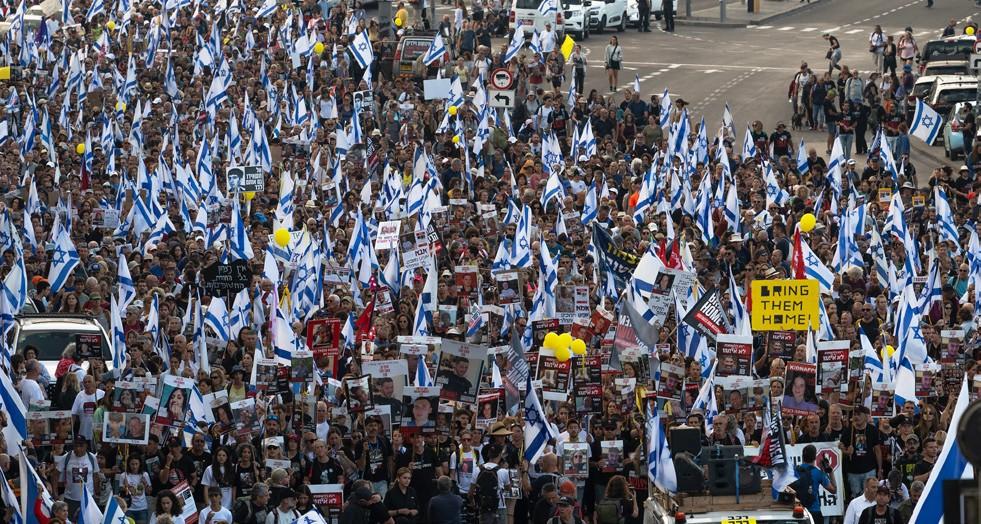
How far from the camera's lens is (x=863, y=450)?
61.8 ft

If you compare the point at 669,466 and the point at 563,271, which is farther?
the point at 563,271

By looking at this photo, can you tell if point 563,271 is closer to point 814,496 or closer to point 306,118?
point 814,496

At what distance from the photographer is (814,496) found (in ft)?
59.5

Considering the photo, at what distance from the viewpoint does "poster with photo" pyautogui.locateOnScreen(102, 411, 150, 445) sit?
733 inches

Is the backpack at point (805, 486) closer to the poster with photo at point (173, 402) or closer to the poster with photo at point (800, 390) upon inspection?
the poster with photo at point (800, 390)

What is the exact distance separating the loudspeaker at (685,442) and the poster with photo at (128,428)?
4868 mm

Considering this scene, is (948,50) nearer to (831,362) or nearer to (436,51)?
(436,51)

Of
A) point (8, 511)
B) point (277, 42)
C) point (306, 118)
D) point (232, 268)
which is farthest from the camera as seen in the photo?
point (277, 42)

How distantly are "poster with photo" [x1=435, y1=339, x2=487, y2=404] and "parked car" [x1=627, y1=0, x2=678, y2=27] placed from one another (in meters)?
38.5

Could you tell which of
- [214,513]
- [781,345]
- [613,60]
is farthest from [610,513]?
[613,60]

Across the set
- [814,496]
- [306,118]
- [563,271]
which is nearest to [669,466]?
[814,496]

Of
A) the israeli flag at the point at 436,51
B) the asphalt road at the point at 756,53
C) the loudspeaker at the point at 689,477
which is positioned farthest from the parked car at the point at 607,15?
the loudspeaker at the point at 689,477

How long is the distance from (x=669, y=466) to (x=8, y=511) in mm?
5427

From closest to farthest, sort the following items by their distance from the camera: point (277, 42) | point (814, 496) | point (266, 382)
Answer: point (814, 496)
point (266, 382)
point (277, 42)
